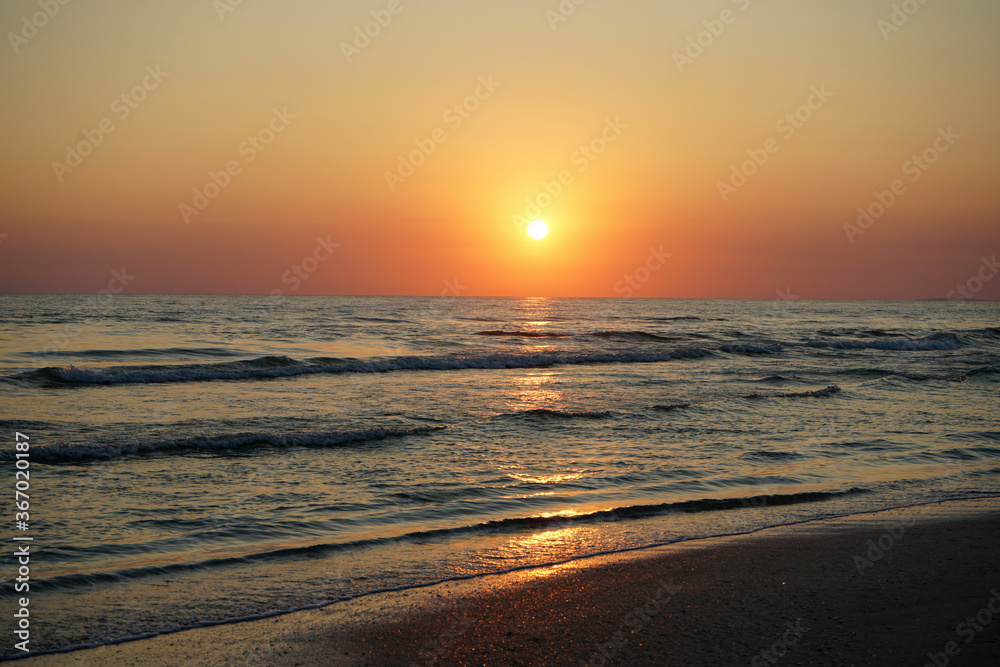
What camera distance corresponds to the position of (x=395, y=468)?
11.1 m

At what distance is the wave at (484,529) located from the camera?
21.1ft

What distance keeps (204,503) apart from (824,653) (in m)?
7.44

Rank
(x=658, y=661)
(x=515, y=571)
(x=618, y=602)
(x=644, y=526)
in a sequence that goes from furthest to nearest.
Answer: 1. (x=644, y=526)
2. (x=515, y=571)
3. (x=618, y=602)
4. (x=658, y=661)

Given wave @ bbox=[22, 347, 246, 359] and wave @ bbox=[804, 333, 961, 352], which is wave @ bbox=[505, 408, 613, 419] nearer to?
wave @ bbox=[22, 347, 246, 359]

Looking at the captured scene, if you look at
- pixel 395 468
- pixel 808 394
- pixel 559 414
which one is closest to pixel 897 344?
pixel 808 394

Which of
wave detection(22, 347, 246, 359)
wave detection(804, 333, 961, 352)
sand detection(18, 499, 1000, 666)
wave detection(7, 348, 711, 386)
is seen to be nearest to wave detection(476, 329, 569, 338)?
wave detection(7, 348, 711, 386)

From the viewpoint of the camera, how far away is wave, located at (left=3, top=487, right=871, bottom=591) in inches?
253

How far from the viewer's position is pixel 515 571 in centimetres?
673

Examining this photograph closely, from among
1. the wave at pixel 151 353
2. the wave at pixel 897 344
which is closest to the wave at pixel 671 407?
the wave at pixel 151 353

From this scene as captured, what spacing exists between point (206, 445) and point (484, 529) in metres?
6.74

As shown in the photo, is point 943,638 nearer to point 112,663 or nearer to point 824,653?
point 824,653

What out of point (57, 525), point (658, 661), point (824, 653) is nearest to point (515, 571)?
point (658, 661)

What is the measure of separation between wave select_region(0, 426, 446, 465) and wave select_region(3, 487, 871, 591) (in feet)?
18.0

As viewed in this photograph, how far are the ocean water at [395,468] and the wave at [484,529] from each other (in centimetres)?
3
